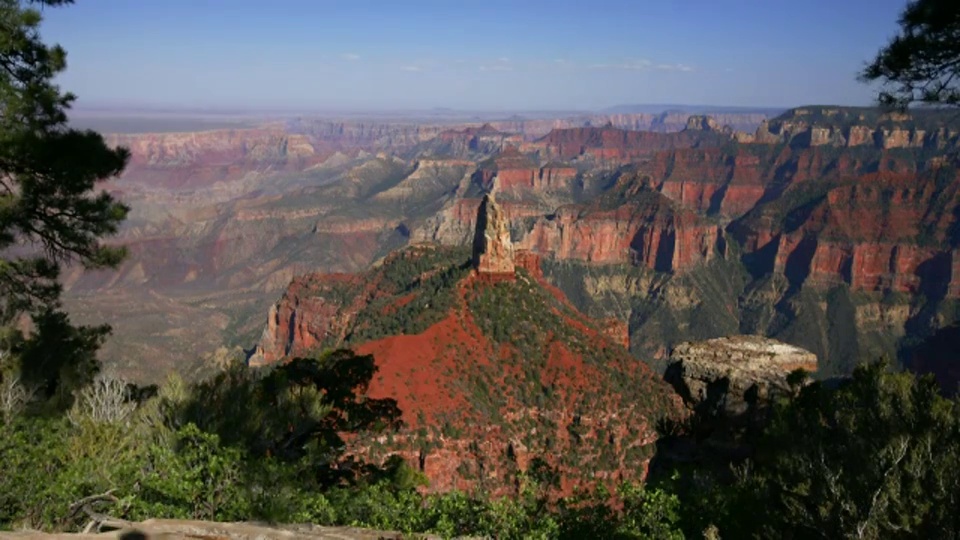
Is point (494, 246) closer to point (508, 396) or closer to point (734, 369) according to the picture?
point (508, 396)

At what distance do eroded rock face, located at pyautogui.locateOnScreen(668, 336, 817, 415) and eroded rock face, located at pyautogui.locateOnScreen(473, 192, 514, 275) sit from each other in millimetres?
31140

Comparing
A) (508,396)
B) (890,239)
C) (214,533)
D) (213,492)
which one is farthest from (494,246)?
(890,239)

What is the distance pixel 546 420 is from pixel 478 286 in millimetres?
16229

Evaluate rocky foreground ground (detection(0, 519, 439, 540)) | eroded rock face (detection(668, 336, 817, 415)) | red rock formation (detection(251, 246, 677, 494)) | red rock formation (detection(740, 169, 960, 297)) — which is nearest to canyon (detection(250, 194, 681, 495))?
red rock formation (detection(251, 246, 677, 494))

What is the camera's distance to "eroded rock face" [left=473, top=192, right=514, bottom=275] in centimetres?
5997

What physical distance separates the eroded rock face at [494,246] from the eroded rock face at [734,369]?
102 ft

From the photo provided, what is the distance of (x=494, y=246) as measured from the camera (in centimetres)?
6019

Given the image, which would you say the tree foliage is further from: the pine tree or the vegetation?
the pine tree

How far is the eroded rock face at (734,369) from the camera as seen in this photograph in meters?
24.1

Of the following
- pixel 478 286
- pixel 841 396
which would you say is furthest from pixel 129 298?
pixel 841 396

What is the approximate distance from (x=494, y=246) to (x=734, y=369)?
35.8 meters

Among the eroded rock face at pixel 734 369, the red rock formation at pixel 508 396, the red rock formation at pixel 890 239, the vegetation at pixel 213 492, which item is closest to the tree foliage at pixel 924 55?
the vegetation at pixel 213 492

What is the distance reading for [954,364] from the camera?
91375mm

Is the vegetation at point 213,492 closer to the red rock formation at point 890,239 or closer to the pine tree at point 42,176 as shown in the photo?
the pine tree at point 42,176
